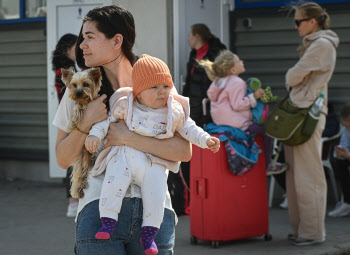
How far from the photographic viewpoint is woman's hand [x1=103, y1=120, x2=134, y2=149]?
3197mm

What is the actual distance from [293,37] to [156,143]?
6.12 meters

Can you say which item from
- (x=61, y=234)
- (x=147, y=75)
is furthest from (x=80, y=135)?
(x=61, y=234)

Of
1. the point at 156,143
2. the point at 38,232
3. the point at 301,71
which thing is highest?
the point at 301,71

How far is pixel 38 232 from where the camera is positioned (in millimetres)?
7395

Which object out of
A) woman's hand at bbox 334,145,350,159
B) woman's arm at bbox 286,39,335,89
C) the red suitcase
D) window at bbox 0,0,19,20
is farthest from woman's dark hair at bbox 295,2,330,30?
window at bbox 0,0,19,20

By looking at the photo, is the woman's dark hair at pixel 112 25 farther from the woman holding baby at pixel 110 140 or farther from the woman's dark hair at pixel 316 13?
the woman's dark hair at pixel 316 13

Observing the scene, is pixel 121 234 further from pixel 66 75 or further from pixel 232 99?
pixel 232 99

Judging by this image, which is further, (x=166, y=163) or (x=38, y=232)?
(x=38, y=232)

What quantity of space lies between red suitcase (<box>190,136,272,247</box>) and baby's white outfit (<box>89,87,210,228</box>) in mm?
3094

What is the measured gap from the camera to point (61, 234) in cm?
726

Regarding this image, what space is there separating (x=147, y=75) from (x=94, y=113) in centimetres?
28

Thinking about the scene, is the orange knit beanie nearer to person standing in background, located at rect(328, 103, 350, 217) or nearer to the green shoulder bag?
the green shoulder bag

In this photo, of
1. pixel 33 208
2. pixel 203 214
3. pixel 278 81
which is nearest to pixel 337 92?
pixel 278 81

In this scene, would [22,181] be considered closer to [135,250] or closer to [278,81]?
[278,81]
